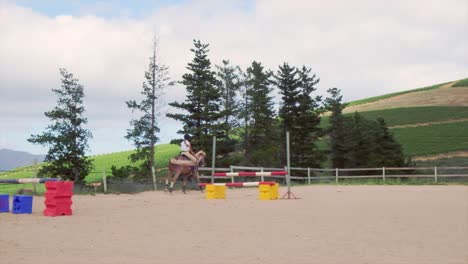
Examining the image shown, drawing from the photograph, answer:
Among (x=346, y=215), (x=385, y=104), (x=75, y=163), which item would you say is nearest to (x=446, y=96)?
(x=385, y=104)

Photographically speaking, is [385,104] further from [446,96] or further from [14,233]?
[14,233]

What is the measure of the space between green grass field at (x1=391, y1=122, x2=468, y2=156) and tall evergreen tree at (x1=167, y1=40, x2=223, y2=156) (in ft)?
80.3

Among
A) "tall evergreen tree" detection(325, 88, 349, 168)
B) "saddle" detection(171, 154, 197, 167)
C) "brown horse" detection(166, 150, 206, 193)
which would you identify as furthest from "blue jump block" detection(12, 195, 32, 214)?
"tall evergreen tree" detection(325, 88, 349, 168)

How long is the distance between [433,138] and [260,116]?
22878mm

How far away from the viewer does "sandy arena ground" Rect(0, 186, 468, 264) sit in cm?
702

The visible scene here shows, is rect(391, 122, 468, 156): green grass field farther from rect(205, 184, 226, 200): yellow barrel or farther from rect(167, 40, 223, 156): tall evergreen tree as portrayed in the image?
rect(205, 184, 226, 200): yellow barrel

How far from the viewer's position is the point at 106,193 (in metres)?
23.6

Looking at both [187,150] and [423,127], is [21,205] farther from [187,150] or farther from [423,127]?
[423,127]

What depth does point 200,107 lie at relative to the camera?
45.3 m

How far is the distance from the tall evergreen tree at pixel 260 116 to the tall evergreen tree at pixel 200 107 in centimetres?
774

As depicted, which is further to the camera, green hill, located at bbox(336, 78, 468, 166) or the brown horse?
green hill, located at bbox(336, 78, 468, 166)

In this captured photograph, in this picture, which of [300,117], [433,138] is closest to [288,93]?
[300,117]

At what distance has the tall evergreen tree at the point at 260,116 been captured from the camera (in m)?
53.0

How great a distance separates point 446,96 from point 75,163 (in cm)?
6715
